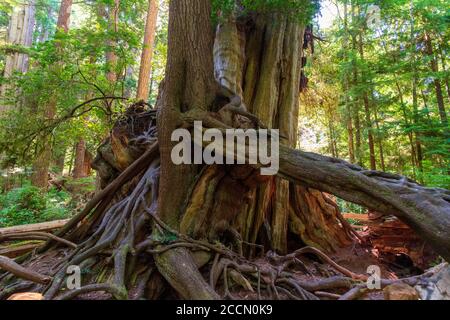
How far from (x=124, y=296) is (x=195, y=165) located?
152cm

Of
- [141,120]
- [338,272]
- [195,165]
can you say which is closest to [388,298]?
[338,272]

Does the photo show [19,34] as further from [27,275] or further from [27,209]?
[27,275]

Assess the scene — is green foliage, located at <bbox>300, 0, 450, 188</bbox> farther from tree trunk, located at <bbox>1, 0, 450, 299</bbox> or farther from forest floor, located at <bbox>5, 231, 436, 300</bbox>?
tree trunk, located at <bbox>1, 0, 450, 299</bbox>

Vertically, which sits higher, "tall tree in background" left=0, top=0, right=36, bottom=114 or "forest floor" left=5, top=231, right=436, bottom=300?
"tall tree in background" left=0, top=0, right=36, bottom=114

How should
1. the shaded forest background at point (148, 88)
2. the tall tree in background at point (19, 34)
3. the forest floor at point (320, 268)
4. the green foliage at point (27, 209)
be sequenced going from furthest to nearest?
the tall tree in background at point (19, 34)
the green foliage at point (27, 209)
the shaded forest background at point (148, 88)
the forest floor at point (320, 268)

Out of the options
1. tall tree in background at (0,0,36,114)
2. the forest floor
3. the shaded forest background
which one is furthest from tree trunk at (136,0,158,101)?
the forest floor

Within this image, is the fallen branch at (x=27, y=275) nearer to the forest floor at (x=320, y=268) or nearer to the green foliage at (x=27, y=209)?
the forest floor at (x=320, y=268)

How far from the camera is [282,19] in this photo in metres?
3.85

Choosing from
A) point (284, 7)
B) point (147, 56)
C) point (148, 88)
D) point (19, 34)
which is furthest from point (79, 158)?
point (284, 7)

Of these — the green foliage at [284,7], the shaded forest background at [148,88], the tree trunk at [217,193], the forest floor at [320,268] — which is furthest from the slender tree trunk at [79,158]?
the green foliage at [284,7]

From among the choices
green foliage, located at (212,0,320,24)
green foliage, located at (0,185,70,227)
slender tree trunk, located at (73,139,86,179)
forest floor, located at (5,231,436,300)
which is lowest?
forest floor, located at (5,231,436,300)

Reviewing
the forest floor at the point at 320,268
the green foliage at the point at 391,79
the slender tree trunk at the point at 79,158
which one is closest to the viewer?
the forest floor at the point at 320,268

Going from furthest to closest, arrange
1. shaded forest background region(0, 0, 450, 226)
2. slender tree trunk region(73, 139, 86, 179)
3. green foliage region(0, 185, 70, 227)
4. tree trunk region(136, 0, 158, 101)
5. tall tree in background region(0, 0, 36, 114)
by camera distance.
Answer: slender tree trunk region(73, 139, 86, 179) → tall tree in background region(0, 0, 36, 114) → tree trunk region(136, 0, 158, 101) → green foliage region(0, 185, 70, 227) → shaded forest background region(0, 0, 450, 226)

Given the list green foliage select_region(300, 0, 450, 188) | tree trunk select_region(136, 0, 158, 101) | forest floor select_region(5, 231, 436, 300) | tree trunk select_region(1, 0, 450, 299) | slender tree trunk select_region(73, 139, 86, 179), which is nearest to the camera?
tree trunk select_region(1, 0, 450, 299)
